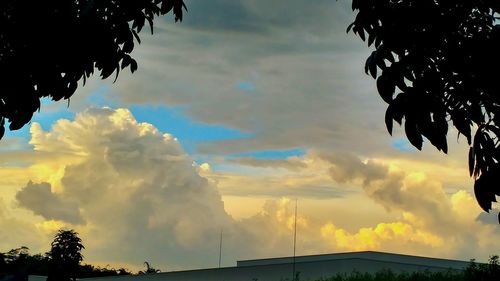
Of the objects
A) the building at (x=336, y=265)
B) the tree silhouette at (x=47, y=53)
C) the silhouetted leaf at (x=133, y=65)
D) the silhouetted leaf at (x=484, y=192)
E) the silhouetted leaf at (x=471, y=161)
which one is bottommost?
the silhouetted leaf at (x=484, y=192)

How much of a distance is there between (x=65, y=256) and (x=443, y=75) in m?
37.3

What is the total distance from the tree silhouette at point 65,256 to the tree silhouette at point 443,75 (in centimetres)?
3637

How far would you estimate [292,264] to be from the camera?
27469 mm

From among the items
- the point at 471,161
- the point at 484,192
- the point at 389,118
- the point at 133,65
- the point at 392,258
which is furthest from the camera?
the point at 392,258

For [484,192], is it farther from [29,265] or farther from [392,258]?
[29,265]

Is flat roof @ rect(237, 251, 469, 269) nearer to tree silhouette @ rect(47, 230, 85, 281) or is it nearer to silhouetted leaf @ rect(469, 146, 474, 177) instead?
tree silhouette @ rect(47, 230, 85, 281)

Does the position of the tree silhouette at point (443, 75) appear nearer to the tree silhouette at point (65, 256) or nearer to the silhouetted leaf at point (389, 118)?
the silhouetted leaf at point (389, 118)

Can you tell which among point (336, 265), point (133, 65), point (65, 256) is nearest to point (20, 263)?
point (65, 256)

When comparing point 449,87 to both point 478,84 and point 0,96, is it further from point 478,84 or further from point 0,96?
point 0,96

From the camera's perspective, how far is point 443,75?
4.33m

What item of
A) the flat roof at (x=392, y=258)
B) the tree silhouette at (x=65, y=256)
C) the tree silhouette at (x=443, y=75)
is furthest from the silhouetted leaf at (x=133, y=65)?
the tree silhouette at (x=65, y=256)

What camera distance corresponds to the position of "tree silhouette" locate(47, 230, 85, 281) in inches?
1524

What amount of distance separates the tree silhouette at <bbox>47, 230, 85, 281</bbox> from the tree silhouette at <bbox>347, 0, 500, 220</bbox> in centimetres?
3637

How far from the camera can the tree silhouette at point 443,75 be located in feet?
12.3
